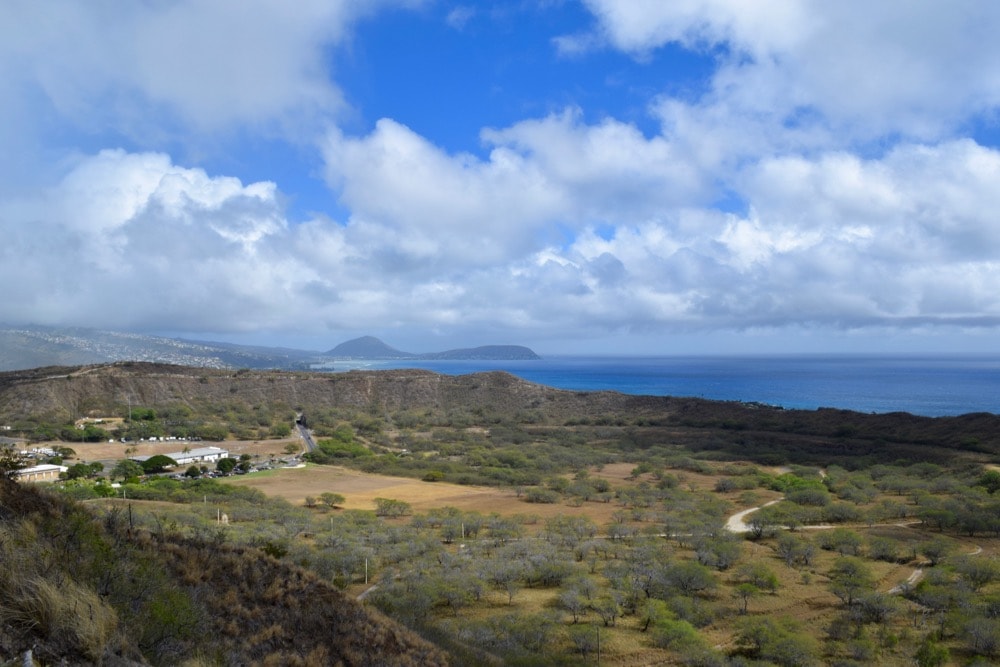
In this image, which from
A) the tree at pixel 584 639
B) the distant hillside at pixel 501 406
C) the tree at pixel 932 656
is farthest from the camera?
the distant hillside at pixel 501 406

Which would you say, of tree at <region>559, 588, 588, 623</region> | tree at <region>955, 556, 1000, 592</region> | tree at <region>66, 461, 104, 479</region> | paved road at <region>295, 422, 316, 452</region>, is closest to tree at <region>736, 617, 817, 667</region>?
tree at <region>559, 588, 588, 623</region>

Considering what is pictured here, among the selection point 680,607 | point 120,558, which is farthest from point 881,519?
point 120,558

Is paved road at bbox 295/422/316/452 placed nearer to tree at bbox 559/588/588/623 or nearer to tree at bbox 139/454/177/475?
tree at bbox 139/454/177/475

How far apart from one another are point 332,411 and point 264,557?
65.9 meters

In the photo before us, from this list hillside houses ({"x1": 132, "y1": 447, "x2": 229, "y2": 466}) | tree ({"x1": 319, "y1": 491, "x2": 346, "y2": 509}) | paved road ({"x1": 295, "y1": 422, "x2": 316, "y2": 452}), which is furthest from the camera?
paved road ({"x1": 295, "y1": 422, "x2": 316, "y2": 452})

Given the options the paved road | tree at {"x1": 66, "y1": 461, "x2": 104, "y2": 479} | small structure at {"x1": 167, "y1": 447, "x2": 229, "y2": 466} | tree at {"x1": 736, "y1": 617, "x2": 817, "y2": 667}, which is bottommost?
the paved road

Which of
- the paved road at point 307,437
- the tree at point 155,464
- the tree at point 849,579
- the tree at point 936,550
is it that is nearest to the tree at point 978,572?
the tree at point 936,550

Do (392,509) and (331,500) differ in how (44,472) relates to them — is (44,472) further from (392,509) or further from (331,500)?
(392,509)

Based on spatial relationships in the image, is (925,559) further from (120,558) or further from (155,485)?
(155,485)

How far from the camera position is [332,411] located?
245 ft

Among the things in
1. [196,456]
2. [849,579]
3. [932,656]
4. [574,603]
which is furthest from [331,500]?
[932,656]

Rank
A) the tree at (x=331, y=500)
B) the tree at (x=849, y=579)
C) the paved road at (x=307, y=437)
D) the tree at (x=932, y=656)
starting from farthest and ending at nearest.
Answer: the paved road at (x=307, y=437) < the tree at (x=331, y=500) < the tree at (x=849, y=579) < the tree at (x=932, y=656)

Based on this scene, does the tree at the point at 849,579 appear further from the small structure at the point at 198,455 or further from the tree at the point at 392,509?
the small structure at the point at 198,455

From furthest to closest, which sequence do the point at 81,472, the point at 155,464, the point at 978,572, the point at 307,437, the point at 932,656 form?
the point at 307,437 < the point at 155,464 < the point at 81,472 < the point at 978,572 < the point at 932,656
